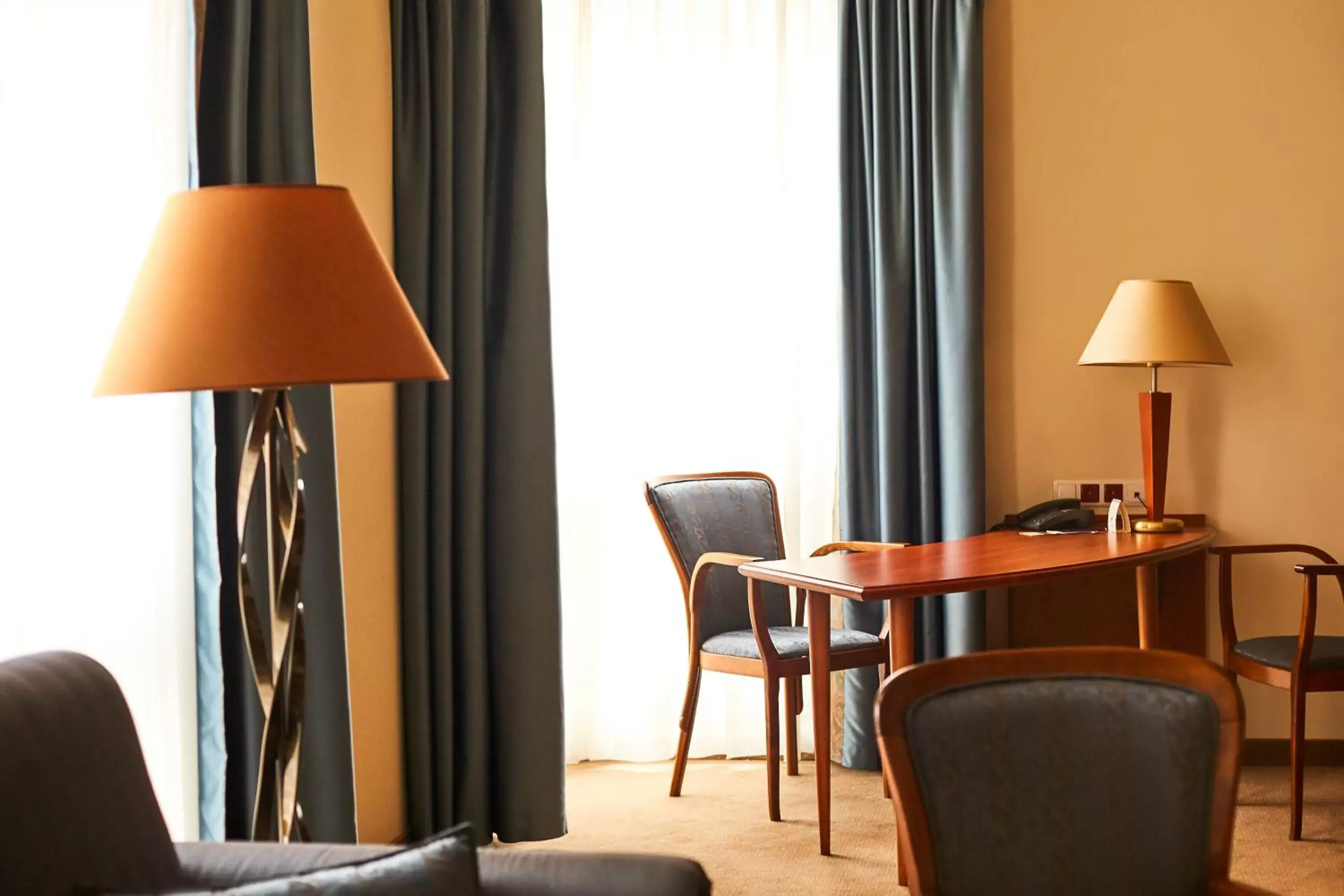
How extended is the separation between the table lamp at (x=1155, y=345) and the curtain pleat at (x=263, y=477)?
7.92 ft

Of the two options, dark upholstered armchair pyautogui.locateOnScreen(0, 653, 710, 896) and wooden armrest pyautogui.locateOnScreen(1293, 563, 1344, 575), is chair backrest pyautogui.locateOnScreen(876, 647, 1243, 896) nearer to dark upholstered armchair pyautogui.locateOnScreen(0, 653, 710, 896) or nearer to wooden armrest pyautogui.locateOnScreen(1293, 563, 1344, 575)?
dark upholstered armchair pyautogui.locateOnScreen(0, 653, 710, 896)

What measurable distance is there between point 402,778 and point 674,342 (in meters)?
1.79

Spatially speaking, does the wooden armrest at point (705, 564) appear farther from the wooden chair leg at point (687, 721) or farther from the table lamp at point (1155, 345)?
the table lamp at point (1155, 345)

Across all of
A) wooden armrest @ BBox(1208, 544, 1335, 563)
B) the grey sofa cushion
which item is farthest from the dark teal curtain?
the grey sofa cushion

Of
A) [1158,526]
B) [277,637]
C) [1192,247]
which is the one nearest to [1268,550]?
[1158,526]

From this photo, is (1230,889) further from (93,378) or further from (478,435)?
(478,435)

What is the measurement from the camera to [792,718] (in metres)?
4.25

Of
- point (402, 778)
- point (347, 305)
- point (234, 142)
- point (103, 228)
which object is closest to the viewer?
point (347, 305)

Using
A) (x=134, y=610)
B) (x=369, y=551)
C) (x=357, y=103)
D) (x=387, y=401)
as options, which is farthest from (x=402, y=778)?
(x=357, y=103)

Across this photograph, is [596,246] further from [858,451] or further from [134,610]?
[134,610]

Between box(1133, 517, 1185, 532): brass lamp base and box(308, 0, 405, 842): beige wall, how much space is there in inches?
86.9

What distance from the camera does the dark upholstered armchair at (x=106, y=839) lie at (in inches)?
62.2

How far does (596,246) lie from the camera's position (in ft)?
15.2

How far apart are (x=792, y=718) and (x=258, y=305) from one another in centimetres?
289
